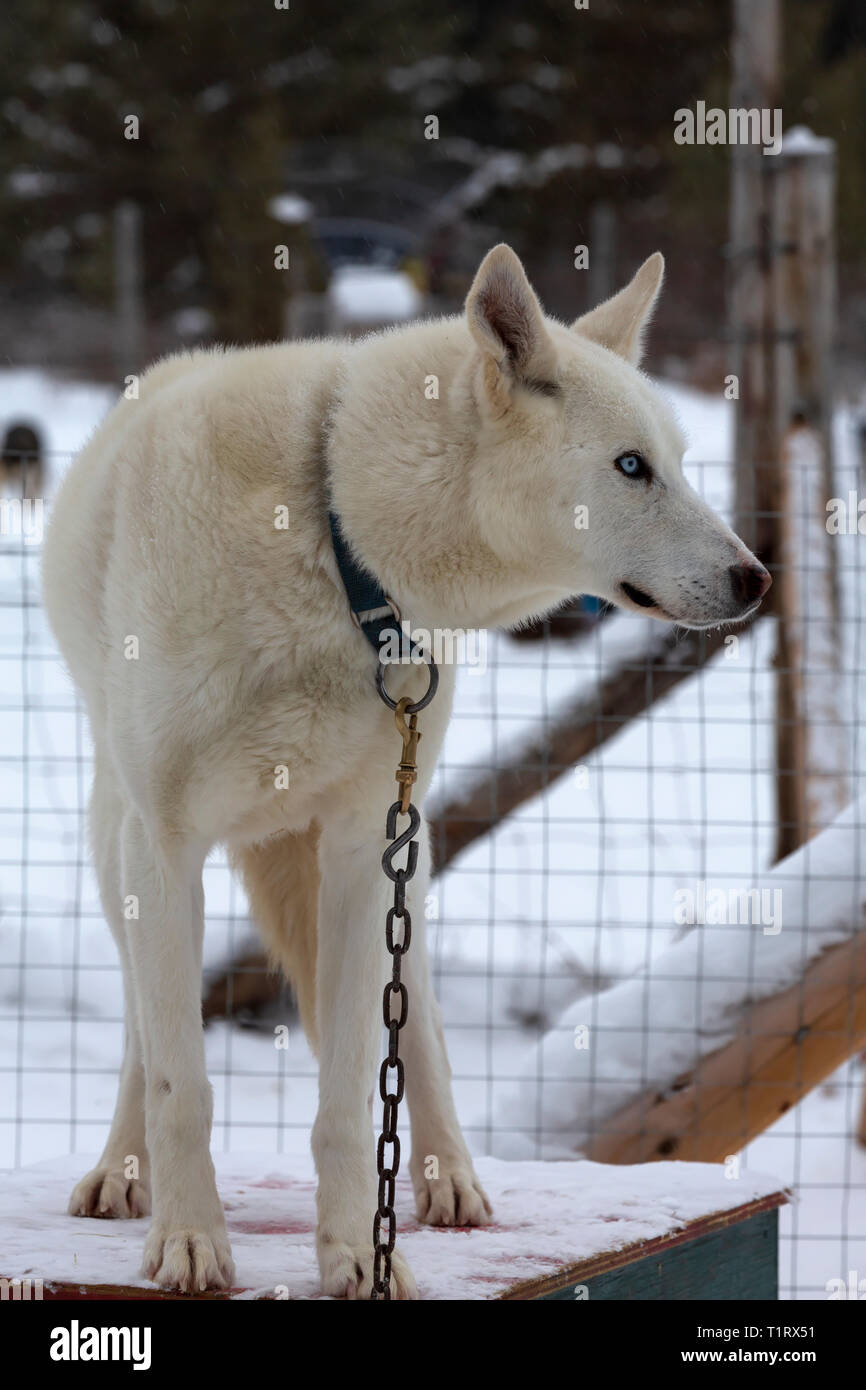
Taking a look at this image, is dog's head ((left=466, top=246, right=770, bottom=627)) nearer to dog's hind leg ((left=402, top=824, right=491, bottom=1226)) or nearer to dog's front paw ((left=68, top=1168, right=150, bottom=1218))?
dog's hind leg ((left=402, top=824, right=491, bottom=1226))

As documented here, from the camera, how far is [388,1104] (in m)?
2.54

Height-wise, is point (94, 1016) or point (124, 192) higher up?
point (124, 192)

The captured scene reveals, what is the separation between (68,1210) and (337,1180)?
2.62 feet

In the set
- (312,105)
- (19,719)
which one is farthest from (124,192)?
(19,719)

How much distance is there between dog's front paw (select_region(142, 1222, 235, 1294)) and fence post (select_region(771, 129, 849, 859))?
116 inches

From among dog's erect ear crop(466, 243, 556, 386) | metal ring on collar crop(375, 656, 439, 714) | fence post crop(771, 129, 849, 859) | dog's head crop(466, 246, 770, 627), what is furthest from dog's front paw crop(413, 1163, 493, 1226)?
fence post crop(771, 129, 849, 859)

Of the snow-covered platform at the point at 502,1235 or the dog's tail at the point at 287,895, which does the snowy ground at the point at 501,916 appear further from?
the snow-covered platform at the point at 502,1235

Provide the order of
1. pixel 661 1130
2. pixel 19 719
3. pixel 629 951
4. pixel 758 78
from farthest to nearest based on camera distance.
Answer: pixel 19 719, pixel 629 951, pixel 758 78, pixel 661 1130

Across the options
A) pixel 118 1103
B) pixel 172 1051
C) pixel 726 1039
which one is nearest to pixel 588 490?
pixel 172 1051

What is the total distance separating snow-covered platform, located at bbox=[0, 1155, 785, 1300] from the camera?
2.74 metres

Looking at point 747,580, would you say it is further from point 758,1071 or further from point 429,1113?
point 758,1071

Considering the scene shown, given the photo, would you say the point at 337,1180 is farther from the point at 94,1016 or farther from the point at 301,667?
the point at 94,1016

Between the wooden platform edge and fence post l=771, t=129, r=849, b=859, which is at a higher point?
fence post l=771, t=129, r=849, b=859

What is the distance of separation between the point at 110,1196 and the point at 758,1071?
6.33ft
